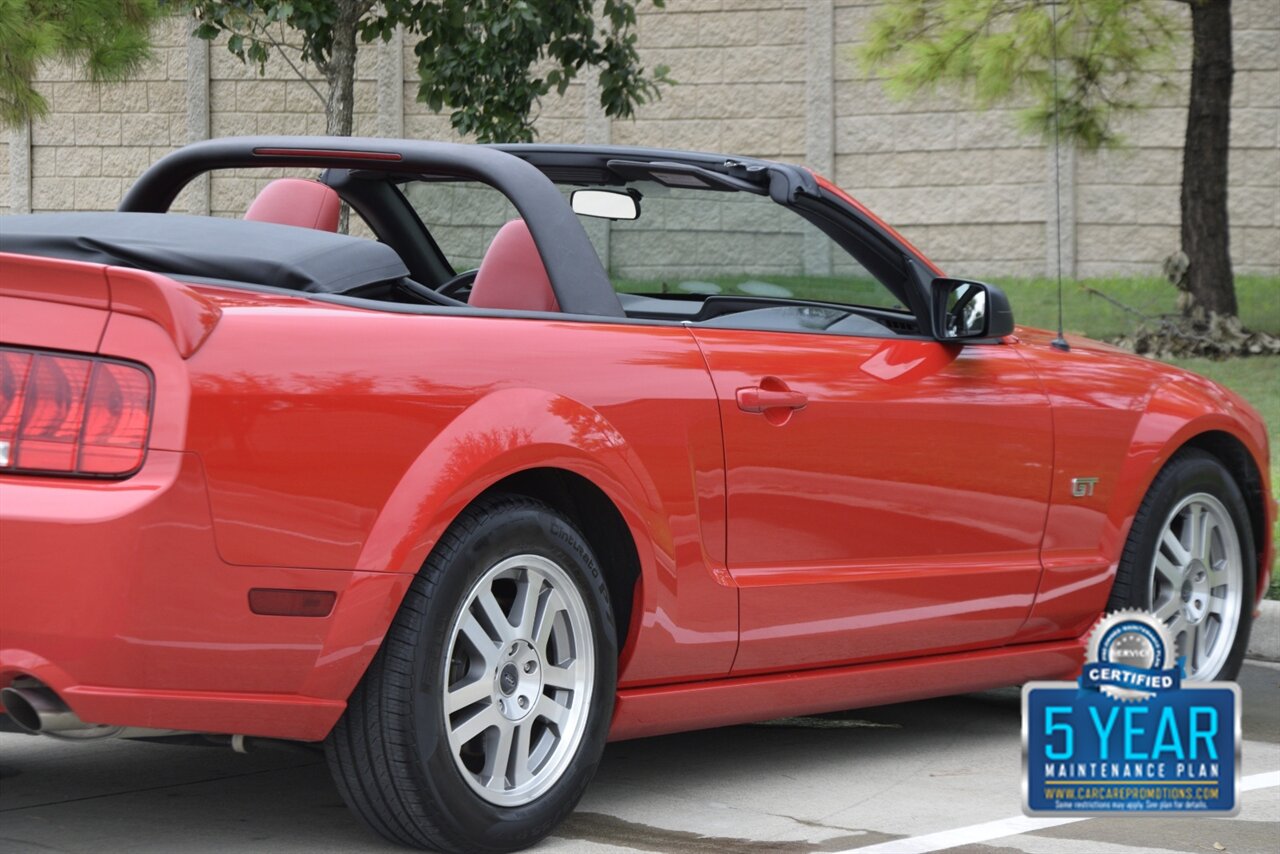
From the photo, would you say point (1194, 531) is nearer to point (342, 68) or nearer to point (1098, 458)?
point (1098, 458)

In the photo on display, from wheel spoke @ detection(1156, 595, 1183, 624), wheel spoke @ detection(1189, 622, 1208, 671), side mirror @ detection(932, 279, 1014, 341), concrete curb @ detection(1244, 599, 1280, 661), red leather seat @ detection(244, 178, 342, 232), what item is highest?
red leather seat @ detection(244, 178, 342, 232)

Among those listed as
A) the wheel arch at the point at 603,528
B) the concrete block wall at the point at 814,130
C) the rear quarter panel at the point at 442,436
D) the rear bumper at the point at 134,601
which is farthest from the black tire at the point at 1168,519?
the concrete block wall at the point at 814,130

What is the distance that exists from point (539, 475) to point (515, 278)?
0.54 meters

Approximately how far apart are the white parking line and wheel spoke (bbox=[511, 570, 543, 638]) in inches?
31.8

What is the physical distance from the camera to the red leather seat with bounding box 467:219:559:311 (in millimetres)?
4477

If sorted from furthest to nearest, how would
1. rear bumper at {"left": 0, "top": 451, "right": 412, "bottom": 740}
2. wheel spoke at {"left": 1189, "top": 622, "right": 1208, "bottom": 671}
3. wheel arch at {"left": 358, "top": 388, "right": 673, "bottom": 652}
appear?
1. wheel spoke at {"left": 1189, "top": 622, "right": 1208, "bottom": 671}
2. wheel arch at {"left": 358, "top": 388, "right": 673, "bottom": 652}
3. rear bumper at {"left": 0, "top": 451, "right": 412, "bottom": 740}

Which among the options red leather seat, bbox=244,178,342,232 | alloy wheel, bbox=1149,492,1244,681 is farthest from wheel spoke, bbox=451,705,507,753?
alloy wheel, bbox=1149,492,1244,681

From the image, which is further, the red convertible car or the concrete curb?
the concrete curb

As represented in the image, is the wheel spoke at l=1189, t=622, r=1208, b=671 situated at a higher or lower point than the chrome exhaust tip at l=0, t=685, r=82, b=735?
lower

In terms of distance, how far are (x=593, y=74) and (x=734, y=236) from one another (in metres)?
16.3

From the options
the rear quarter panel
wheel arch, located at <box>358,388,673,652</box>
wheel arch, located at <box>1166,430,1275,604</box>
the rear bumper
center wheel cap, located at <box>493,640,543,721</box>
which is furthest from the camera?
wheel arch, located at <box>1166,430,1275,604</box>

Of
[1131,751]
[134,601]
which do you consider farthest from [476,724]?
[1131,751]

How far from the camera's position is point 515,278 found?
449 cm

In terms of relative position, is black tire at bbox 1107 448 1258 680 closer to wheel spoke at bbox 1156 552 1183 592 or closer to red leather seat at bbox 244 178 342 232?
wheel spoke at bbox 1156 552 1183 592
